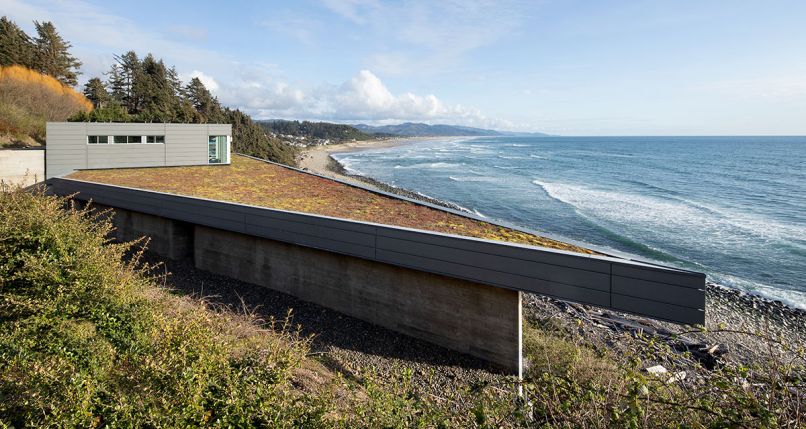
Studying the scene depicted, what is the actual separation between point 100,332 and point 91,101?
48091mm

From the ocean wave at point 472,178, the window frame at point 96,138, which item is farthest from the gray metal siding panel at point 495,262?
the ocean wave at point 472,178

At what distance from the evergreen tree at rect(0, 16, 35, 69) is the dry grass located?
26114mm

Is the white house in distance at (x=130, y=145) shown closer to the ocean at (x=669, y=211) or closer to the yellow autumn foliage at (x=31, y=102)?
the yellow autumn foliage at (x=31, y=102)

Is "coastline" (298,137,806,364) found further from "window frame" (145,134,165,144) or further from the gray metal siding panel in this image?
"window frame" (145,134,165,144)

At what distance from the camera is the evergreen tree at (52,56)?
41.3m

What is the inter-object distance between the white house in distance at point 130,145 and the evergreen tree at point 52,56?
29.3 metres


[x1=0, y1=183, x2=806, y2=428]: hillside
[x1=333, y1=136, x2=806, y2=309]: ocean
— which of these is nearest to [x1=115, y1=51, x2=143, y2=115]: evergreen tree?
[x1=333, y1=136, x2=806, y2=309]: ocean

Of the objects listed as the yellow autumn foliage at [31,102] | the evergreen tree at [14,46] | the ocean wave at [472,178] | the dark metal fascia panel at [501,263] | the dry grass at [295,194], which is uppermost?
the evergreen tree at [14,46]

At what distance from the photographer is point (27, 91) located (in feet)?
112

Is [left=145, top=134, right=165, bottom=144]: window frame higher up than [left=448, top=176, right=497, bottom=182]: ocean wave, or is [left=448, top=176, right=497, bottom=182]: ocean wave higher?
[left=145, top=134, right=165, bottom=144]: window frame

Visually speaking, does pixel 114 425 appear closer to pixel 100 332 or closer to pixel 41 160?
pixel 100 332

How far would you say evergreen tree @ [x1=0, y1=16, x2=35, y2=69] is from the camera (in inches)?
1421

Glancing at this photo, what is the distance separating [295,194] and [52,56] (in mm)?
41823

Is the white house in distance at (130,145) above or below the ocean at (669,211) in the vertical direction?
above
